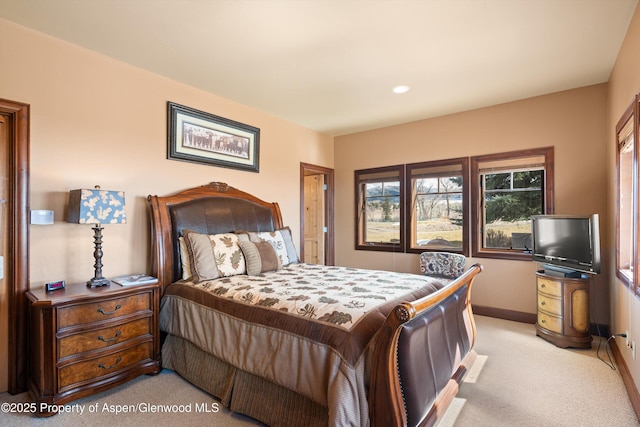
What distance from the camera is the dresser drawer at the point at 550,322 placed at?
3.11 meters

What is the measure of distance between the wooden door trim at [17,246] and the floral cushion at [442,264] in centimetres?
413

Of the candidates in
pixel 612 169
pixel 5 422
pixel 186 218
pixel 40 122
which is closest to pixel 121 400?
pixel 5 422

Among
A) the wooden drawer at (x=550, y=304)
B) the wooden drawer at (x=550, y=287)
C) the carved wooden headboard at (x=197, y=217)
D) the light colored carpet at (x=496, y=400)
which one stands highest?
the carved wooden headboard at (x=197, y=217)

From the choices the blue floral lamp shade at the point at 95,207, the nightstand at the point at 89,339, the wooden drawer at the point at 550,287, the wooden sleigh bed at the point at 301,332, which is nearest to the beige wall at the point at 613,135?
the wooden drawer at the point at 550,287

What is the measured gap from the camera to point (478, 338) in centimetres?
332

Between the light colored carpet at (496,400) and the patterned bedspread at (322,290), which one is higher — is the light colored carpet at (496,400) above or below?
below

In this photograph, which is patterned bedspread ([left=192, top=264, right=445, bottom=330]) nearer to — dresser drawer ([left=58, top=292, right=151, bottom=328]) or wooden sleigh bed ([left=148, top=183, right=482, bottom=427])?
wooden sleigh bed ([left=148, top=183, right=482, bottom=427])

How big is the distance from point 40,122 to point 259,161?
7.32ft

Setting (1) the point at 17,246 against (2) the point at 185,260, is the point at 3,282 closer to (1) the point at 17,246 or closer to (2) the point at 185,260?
(1) the point at 17,246

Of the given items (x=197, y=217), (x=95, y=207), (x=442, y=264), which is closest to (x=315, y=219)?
(x=442, y=264)

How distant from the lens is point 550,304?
10.4ft

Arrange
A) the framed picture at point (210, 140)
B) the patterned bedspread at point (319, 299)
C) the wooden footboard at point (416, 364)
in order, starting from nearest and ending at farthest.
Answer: the wooden footboard at point (416, 364) < the patterned bedspread at point (319, 299) < the framed picture at point (210, 140)

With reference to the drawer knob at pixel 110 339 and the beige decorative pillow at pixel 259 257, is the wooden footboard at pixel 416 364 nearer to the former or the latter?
the beige decorative pillow at pixel 259 257

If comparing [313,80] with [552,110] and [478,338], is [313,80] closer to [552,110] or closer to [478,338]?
[552,110]
